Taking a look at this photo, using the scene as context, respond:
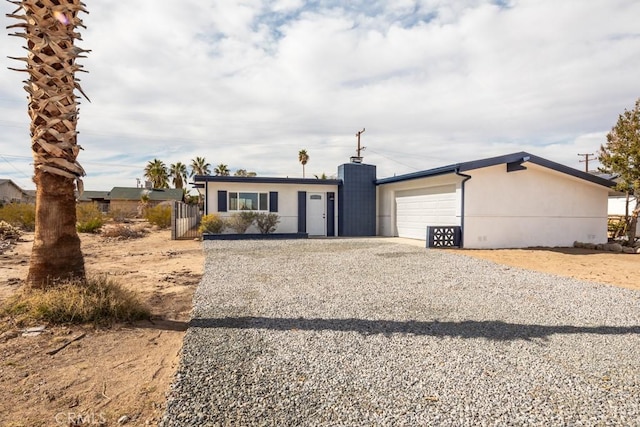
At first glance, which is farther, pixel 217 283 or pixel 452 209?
pixel 452 209

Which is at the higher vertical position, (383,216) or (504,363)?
(383,216)

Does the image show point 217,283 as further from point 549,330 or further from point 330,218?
point 330,218

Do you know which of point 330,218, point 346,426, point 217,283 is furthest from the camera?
point 330,218

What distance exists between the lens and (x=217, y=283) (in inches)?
255

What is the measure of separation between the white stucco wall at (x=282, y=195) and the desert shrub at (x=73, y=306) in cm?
1176

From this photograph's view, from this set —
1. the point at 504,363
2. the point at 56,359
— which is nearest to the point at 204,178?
the point at 56,359

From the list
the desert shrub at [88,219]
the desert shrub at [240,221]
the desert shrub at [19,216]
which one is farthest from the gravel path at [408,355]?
the desert shrub at [19,216]

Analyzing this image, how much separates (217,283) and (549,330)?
492 cm

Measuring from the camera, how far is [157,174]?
50594 millimetres

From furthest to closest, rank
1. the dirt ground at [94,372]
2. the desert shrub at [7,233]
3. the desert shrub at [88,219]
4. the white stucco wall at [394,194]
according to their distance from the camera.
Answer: the desert shrub at [88,219], the desert shrub at [7,233], the white stucco wall at [394,194], the dirt ground at [94,372]

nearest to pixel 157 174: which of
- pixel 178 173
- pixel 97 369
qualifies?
pixel 178 173

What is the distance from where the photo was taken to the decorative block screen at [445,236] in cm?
1256

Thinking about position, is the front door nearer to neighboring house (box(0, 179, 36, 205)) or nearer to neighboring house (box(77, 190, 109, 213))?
neighboring house (box(77, 190, 109, 213))

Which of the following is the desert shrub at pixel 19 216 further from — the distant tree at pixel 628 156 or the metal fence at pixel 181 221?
the distant tree at pixel 628 156
